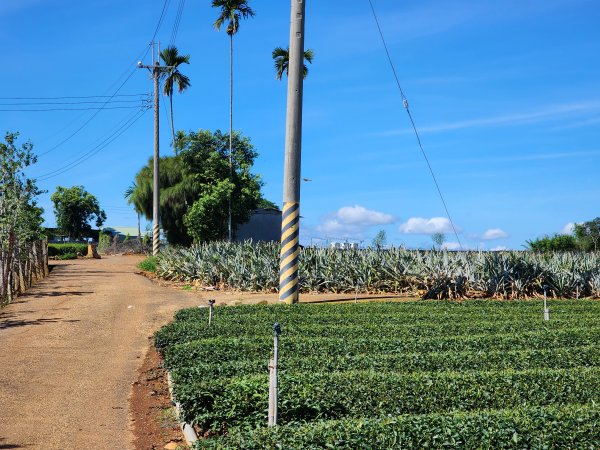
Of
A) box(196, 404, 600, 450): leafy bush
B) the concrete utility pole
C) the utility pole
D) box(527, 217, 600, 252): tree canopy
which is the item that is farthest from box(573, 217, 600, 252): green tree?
box(196, 404, 600, 450): leafy bush

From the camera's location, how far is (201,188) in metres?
45.8

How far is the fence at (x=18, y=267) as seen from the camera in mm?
20312

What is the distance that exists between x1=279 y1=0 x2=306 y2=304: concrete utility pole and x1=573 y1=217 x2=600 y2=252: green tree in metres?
49.0

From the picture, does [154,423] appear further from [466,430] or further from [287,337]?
[466,430]

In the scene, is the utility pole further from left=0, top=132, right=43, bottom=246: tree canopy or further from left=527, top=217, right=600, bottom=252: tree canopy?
left=527, top=217, right=600, bottom=252: tree canopy

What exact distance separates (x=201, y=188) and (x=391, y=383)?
39.0m

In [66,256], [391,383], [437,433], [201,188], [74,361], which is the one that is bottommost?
[74,361]

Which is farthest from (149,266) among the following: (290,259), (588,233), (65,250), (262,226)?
(588,233)

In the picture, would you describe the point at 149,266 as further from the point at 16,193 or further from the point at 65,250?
the point at 65,250

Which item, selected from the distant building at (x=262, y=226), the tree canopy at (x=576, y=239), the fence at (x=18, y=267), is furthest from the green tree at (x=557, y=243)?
the fence at (x=18, y=267)

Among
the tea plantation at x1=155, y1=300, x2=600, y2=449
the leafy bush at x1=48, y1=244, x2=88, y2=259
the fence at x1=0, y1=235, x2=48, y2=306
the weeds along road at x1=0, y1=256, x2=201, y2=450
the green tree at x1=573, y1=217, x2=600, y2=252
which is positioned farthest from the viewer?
the green tree at x1=573, y1=217, x2=600, y2=252

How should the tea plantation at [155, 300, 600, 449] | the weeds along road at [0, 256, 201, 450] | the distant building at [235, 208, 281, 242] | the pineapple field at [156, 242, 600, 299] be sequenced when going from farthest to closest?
the distant building at [235, 208, 281, 242]
the pineapple field at [156, 242, 600, 299]
the weeds along road at [0, 256, 201, 450]
the tea plantation at [155, 300, 600, 449]

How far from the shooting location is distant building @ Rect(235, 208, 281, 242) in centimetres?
5169

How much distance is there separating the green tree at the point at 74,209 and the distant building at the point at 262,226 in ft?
→ 122
